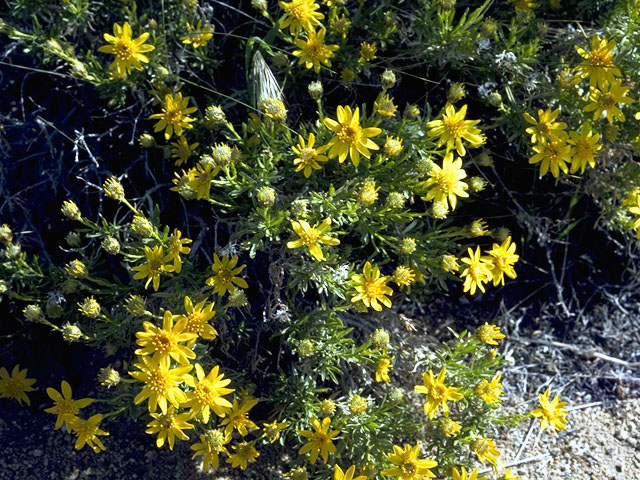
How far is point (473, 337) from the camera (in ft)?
8.60

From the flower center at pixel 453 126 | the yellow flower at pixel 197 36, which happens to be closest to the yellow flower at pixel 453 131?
the flower center at pixel 453 126

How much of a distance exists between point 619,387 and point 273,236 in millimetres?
1692

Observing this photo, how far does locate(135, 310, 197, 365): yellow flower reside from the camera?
2.18m

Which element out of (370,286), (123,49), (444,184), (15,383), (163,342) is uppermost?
(123,49)

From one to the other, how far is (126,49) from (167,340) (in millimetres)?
1035

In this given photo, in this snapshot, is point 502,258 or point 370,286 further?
point 502,258

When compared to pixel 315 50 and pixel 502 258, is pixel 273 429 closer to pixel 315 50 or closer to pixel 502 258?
pixel 502 258

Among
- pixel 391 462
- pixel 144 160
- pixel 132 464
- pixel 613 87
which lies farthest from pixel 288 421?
pixel 613 87

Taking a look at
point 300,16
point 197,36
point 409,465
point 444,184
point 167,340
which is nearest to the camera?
point 167,340

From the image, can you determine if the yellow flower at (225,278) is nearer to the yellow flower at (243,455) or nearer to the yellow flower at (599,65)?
the yellow flower at (243,455)

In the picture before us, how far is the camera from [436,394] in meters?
2.40

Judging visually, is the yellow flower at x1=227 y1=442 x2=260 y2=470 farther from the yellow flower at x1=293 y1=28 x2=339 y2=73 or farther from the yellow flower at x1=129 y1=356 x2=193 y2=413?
the yellow flower at x1=293 y1=28 x2=339 y2=73

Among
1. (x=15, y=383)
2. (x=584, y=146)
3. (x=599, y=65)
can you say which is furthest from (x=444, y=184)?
(x=15, y=383)

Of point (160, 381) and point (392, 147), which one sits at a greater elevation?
point (392, 147)
